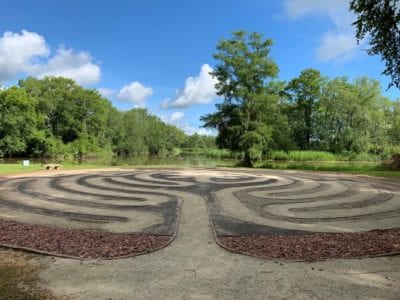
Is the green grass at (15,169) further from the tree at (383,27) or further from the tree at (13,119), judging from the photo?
the tree at (13,119)

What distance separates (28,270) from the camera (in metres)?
6.22

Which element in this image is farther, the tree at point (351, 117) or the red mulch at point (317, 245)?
the tree at point (351, 117)

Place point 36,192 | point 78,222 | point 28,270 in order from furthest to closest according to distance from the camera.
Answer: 1. point 36,192
2. point 78,222
3. point 28,270

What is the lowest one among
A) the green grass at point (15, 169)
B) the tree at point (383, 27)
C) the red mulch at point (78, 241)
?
the red mulch at point (78, 241)

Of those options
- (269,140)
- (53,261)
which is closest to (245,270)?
(53,261)

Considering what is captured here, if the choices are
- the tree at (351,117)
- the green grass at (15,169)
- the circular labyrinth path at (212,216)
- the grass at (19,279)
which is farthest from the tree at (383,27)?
the tree at (351,117)

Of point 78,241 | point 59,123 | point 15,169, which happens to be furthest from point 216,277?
point 59,123

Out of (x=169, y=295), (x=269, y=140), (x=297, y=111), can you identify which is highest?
(x=297, y=111)

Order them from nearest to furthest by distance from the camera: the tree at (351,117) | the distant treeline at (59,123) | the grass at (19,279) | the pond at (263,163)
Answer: the grass at (19,279) < the pond at (263,163) < the distant treeline at (59,123) < the tree at (351,117)

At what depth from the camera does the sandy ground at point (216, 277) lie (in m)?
5.34

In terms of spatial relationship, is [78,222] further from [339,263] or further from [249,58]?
[249,58]

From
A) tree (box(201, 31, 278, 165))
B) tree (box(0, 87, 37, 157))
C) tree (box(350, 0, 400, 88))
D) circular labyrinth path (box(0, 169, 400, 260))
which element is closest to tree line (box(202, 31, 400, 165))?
tree (box(201, 31, 278, 165))

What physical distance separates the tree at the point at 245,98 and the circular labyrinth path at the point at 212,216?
17.4m

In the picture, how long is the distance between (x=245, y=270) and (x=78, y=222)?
5.91m
